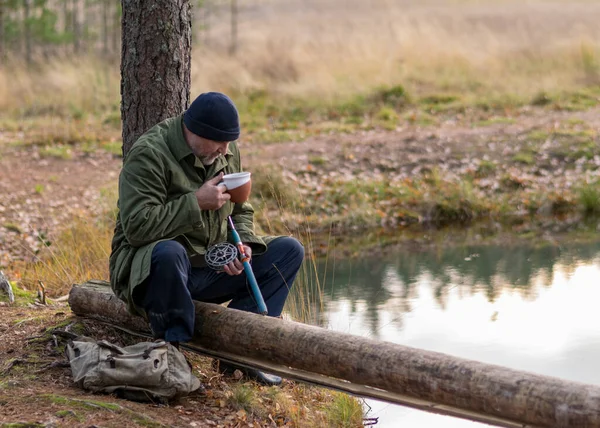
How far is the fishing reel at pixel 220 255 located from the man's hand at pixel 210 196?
0.77 ft

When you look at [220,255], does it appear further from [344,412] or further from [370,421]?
[370,421]

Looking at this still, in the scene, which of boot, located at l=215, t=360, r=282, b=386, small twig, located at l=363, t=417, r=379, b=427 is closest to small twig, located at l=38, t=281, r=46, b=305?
boot, located at l=215, t=360, r=282, b=386

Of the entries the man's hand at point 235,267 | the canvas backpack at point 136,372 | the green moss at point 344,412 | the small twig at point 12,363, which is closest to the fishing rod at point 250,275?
the man's hand at point 235,267

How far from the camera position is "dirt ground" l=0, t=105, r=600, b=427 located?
3.82m

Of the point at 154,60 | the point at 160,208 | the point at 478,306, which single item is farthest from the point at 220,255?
the point at 478,306

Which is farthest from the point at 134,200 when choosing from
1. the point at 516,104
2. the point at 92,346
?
the point at 516,104

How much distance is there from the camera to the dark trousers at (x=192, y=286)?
4.01 m

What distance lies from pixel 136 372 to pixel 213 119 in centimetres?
120

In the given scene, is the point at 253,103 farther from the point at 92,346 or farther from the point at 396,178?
the point at 92,346

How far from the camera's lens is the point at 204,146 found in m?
4.21

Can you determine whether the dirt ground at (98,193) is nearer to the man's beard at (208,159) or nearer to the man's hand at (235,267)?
the man's hand at (235,267)

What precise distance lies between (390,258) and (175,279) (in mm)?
5461

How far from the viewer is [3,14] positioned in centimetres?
2209

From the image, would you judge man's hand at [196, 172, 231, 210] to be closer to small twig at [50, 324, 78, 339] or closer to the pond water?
small twig at [50, 324, 78, 339]
